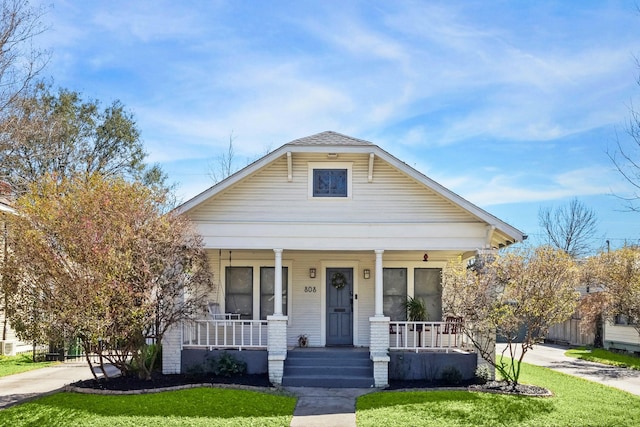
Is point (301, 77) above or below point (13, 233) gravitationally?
above

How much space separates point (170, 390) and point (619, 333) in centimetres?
2015

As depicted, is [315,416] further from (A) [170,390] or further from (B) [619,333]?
(B) [619,333]

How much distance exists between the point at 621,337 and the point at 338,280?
14.8 m

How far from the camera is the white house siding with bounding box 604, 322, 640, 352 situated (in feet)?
79.3

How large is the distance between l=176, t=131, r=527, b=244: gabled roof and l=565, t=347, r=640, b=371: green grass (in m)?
8.54

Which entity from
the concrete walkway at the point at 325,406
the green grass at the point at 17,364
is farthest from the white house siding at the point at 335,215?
the green grass at the point at 17,364

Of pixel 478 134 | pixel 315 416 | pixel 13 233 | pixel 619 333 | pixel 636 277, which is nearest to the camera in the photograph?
pixel 315 416

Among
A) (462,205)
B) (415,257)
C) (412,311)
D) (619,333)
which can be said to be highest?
(462,205)

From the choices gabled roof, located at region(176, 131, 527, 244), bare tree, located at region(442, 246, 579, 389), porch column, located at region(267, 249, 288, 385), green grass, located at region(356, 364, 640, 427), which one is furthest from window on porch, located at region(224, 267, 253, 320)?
bare tree, located at region(442, 246, 579, 389)

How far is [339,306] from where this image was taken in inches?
663

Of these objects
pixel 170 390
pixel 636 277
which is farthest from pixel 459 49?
pixel 636 277

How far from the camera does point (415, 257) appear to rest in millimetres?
17094

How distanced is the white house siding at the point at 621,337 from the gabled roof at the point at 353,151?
41.3ft

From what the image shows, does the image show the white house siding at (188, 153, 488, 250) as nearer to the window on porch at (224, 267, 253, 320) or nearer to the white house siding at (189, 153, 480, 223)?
the white house siding at (189, 153, 480, 223)
